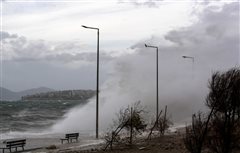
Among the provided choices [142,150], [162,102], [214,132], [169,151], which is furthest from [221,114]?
[162,102]

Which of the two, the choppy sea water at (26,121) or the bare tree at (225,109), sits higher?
the bare tree at (225,109)

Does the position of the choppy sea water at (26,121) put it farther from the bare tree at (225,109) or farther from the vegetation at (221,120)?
the bare tree at (225,109)

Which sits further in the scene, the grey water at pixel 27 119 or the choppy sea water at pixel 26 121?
the grey water at pixel 27 119

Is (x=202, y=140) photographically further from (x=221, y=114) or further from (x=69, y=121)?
(x=69, y=121)

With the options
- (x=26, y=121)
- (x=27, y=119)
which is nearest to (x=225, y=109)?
(x=26, y=121)

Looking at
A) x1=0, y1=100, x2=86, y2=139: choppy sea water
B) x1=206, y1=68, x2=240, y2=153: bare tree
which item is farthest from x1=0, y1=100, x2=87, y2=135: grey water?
x1=206, y1=68, x2=240, y2=153: bare tree

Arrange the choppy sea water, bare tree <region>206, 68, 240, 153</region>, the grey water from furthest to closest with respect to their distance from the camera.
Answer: the grey water
the choppy sea water
bare tree <region>206, 68, 240, 153</region>

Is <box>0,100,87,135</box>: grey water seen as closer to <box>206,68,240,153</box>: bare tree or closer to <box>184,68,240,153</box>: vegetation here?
<box>184,68,240,153</box>: vegetation

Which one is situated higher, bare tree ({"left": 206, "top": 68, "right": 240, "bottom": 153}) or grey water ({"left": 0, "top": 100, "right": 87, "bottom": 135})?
bare tree ({"left": 206, "top": 68, "right": 240, "bottom": 153})

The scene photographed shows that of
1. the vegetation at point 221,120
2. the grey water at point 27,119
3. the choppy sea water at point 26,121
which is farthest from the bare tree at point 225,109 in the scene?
the grey water at point 27,119

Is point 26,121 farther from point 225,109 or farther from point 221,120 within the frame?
point 225,109

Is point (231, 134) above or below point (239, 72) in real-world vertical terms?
below

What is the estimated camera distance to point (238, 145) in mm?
18609

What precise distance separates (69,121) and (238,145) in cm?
6422
